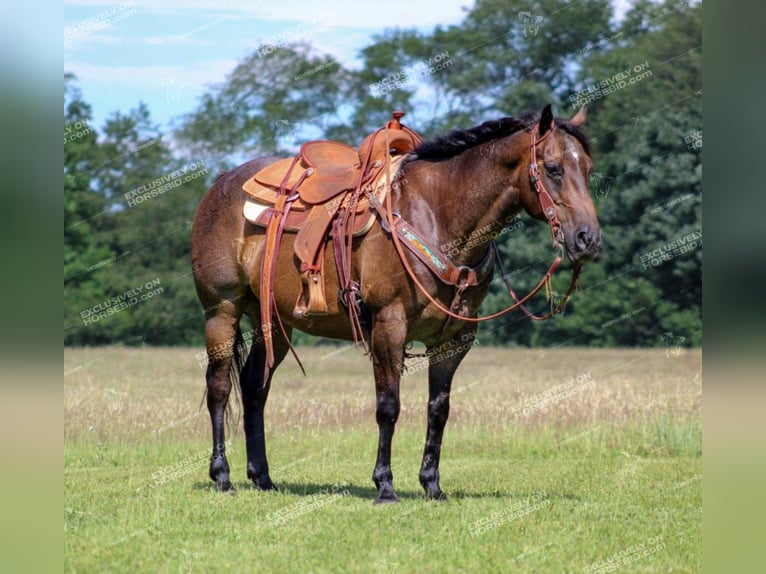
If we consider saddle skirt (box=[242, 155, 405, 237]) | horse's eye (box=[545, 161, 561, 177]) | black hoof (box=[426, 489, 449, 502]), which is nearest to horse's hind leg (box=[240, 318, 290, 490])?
saddle skirt (box=[242, 155, 405, 237])

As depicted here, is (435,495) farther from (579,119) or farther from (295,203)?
(579,119)

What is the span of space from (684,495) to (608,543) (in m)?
2.19

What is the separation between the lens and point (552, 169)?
7.58 m

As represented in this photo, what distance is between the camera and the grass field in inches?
263

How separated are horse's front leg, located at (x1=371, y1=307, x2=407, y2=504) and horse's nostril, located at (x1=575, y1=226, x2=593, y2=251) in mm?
1613

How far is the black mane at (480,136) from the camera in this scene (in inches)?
301

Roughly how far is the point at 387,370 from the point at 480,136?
2.07m

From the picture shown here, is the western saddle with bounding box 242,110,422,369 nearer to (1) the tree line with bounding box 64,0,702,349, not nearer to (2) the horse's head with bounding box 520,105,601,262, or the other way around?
(2) the horse's head with bounding box 520,105,601,262

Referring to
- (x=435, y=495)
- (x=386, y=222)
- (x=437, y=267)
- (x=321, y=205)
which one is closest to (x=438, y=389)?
(x=435, y=495)

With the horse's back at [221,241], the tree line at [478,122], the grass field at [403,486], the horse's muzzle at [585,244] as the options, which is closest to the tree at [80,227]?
the tree line at [478,122]
